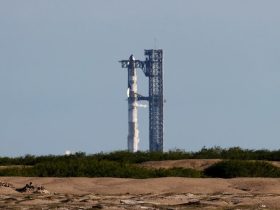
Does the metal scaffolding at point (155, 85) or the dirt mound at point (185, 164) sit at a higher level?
the metal scaffolding at point (155, 85)

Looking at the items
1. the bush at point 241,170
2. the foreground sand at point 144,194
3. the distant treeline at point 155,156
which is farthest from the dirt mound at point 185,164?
the foreground sand at point 144,194

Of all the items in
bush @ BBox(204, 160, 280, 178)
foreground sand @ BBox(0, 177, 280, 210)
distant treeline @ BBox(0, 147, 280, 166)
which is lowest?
foreground sand @ BBox(0, 177, 280, 210)

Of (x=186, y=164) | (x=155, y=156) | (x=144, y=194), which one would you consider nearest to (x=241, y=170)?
(x=186, y=164)

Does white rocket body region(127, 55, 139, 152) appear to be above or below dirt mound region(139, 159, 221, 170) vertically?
above

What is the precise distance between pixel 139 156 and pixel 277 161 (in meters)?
4.03

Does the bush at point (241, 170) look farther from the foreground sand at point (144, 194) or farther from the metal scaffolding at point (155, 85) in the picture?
the metal scaffolding at point (155, 85)

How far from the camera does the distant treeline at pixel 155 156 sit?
34375 millimetres

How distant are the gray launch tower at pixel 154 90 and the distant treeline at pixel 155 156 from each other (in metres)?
110

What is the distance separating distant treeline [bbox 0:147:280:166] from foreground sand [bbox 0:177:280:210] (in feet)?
31.2

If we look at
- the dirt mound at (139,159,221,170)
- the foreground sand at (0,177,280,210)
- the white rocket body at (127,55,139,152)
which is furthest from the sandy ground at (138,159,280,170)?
the white rocket body at (127,55,139,152)

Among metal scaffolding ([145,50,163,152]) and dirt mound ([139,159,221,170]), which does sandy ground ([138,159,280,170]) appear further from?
metal scaffolding ([145,50,163,152])

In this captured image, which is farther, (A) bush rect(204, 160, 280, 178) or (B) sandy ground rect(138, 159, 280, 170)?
(B) sandy ground rect(138, 159, 280, 170)

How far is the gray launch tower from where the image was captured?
149 m

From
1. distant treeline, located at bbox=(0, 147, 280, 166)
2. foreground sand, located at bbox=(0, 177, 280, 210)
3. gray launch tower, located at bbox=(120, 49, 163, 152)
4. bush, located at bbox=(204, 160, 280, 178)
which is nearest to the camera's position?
foreground sand, located at bbox=(0, 177, 280, 210)
